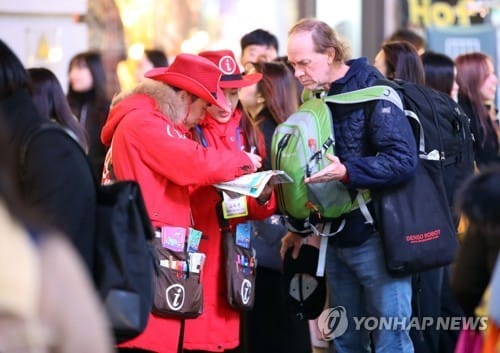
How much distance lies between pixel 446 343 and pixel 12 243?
521 cm

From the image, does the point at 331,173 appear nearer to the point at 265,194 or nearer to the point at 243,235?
the point at 265,194

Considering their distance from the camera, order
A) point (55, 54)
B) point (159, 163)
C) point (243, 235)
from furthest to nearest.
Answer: point (55, 54), point (243, 235), point (159, 163)

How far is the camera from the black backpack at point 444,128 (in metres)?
5.91

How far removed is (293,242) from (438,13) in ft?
20.8

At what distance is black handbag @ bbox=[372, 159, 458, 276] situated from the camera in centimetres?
553

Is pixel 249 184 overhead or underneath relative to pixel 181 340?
overhead

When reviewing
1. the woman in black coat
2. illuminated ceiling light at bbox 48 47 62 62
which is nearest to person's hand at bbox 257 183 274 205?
the woman in black coat

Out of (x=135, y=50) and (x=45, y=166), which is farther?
(x=135, y=50)

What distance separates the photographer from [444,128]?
617 cm

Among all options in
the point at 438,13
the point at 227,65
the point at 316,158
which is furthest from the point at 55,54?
the point at 316,158

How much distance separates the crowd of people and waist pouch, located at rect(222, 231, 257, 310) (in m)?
0.06

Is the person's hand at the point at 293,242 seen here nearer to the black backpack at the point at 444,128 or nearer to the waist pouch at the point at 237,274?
the waist pouch at the point at 237,274

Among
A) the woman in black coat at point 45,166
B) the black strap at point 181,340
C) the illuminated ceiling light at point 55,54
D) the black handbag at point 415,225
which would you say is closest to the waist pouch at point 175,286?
the black strap at point 181,340

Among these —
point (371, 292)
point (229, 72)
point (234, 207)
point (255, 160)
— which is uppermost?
point (229, 72)
